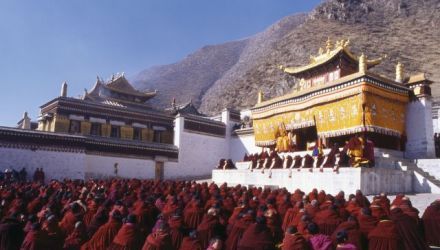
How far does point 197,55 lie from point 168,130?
3177 inches

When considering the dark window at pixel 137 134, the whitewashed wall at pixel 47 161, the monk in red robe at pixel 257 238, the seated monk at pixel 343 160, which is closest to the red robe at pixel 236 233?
the monk in red robe at pixel 257 238

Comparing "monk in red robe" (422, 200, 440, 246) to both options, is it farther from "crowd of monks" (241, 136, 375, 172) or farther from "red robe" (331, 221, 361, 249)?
"crowd of monks" (241, 136, 375, 172)

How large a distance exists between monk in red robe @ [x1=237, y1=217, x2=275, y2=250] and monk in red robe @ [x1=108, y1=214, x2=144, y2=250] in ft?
4.60

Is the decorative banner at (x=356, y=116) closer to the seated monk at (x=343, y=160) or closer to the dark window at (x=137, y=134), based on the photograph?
the seated monk at (x=343, y=160)

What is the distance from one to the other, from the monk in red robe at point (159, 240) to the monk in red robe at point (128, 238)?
A: 38cm

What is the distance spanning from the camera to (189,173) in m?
26.6

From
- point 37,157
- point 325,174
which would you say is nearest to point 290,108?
point 325,174

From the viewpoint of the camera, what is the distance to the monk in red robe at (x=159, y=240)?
4672 mm

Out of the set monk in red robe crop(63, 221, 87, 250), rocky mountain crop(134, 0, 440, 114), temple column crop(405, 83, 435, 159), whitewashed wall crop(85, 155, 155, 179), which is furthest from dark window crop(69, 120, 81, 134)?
rocky mountain crop(134, 0, 440, 114)

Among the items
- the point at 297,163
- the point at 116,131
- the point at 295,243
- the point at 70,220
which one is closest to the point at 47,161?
the point at 116,131

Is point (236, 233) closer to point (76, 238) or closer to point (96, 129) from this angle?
point (76, 238)

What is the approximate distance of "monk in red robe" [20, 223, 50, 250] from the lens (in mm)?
4820

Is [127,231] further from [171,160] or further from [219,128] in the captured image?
[219,128]

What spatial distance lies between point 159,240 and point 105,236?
110cm
